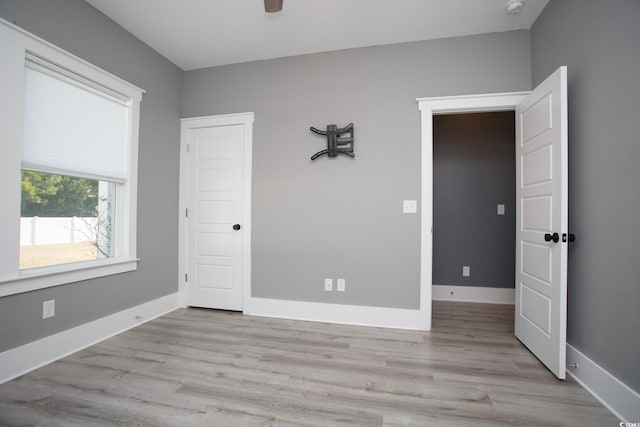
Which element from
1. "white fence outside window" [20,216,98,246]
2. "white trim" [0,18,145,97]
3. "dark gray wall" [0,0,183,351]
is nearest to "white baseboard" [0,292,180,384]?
"dark gray wall" [0,0,183,351]

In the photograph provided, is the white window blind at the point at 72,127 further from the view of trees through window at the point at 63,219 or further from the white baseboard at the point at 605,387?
the white baseboard at the point at 605,387

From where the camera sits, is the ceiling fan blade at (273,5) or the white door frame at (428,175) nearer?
the ceiling fan blade at (273,5)

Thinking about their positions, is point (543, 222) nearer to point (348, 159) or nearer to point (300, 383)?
point (348, 159)

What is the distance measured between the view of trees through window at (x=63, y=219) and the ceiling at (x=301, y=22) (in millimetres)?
1533

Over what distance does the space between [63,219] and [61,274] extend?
1.43ft

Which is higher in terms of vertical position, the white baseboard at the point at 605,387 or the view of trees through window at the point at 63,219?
the view of trees through window at the point at 63,219

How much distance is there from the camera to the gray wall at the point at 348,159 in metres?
2.63

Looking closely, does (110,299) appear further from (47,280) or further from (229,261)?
(229,261)

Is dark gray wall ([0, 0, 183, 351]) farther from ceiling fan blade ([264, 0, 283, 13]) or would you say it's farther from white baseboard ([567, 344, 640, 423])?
white baseboard ([567, 344, 640, 423])

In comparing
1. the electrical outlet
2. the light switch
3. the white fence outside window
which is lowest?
the electrical outlet

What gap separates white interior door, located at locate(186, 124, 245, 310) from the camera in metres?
3.12

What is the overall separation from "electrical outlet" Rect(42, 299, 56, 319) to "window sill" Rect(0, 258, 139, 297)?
0.13 metres

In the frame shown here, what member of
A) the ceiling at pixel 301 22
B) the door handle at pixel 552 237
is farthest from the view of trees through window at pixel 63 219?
the door handle at pixel 552 237

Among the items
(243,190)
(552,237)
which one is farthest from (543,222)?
(243,190)
